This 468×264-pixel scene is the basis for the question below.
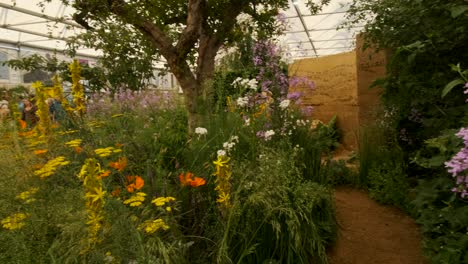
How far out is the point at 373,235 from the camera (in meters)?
2.55

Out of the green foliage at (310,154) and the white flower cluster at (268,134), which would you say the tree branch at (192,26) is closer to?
the green foliage at (310,154)

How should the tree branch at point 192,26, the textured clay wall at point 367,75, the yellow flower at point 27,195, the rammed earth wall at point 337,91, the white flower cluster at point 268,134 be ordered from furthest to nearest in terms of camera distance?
the rammed earth wall at point 337,91 → the textured clay wall at point 367,75 → the tree branch at point 192,26 → the white flower cluster at point 268,134 → the yellow flower at point 27,195

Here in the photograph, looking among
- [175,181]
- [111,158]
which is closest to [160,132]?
[111,158]

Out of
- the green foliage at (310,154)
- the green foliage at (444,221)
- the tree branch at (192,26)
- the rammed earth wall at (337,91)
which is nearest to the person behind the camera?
the green foliage at (444,221)

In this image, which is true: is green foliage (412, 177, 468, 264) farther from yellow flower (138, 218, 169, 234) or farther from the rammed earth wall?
the rammed earth wall

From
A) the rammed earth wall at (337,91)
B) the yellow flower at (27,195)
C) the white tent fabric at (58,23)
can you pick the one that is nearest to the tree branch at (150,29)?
the yellow flower at (27,195)

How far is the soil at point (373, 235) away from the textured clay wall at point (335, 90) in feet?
9.44

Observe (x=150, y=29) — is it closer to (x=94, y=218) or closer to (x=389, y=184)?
(x=94, y=218)

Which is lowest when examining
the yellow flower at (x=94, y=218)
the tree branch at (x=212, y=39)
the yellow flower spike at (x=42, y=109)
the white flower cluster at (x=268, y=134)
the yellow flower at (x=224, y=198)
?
the yellow flower at (x=224, y=198)

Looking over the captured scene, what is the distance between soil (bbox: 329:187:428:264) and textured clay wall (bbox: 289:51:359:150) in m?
2.88

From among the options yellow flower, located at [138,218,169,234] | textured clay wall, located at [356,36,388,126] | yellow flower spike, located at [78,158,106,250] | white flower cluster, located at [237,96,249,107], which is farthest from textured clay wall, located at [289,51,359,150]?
yellow flower spike, located at [78,158,106,250]

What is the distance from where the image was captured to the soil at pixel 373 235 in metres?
2.23

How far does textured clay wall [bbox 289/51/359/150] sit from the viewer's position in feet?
19.9

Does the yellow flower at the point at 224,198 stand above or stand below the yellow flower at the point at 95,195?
below
